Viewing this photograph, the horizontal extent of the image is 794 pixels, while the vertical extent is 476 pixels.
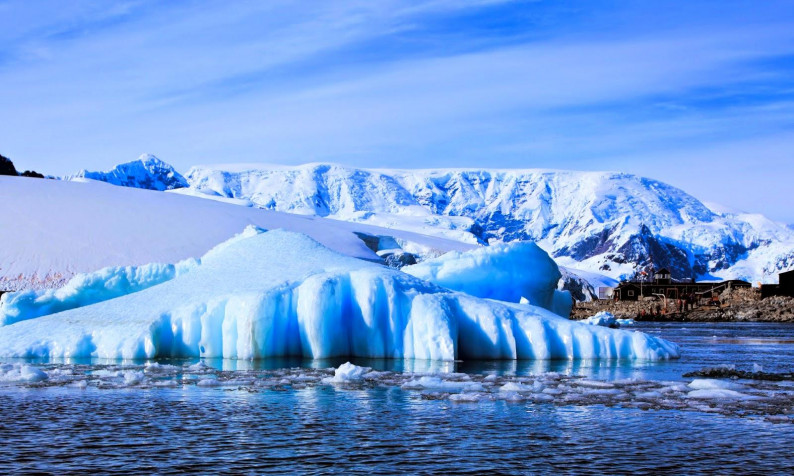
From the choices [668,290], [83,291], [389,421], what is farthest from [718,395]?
[668,290]

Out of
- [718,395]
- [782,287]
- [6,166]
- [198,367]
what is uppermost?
[6,166]

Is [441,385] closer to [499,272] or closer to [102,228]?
[499,272]

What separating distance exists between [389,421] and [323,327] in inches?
279

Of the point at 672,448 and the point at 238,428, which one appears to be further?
the point at 238,428

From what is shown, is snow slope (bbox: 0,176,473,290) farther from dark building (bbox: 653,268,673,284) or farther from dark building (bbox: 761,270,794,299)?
dark building (bbox: 653,268,673,284)

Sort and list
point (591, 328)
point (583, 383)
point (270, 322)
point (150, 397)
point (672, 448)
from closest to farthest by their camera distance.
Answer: point (672, 448) → point (150, 397) → point (583, 383) → point (270, 322) → point (591, 328)

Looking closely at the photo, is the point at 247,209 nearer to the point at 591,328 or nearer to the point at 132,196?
the point at 132,196

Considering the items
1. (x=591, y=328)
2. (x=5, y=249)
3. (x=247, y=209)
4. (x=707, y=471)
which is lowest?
(x=707, y=471)

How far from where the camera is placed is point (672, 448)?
29.0 ft

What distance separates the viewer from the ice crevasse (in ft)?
56.0

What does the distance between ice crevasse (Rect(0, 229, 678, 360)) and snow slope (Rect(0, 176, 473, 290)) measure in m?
18.4

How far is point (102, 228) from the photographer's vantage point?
42.7m

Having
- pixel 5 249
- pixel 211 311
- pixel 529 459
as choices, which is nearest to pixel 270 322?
pixel 211 311

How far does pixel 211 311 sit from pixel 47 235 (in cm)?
2508
